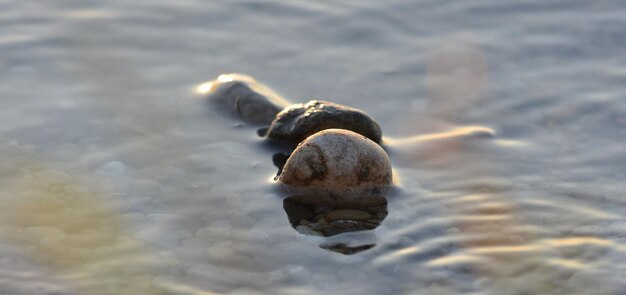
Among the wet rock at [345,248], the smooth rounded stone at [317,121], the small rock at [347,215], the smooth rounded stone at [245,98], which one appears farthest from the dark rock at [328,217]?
the smooth rounded stone at [245,98]

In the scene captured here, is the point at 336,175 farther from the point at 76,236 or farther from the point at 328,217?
the point at 76,236

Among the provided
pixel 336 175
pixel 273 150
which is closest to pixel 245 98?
pixel 273 150

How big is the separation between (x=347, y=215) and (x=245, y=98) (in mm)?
1338

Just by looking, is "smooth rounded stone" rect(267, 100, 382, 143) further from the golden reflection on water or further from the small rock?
the golden reflection on water

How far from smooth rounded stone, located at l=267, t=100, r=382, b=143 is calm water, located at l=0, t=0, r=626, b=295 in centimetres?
14

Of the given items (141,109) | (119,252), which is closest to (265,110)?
(141,109)

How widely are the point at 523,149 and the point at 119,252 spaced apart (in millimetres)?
2247

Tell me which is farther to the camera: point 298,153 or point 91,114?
point 91,114

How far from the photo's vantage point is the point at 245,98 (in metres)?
5.95

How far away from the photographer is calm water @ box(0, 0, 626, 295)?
4375mm

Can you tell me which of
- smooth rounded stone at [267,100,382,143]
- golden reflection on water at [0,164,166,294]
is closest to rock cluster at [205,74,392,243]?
smooth rounded stone at [267,100,382,143]

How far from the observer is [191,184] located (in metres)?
5.12

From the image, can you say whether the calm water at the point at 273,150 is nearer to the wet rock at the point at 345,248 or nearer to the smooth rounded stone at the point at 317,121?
the wet rock at the point at 345,248

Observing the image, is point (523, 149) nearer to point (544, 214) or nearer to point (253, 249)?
point (544, 214)
